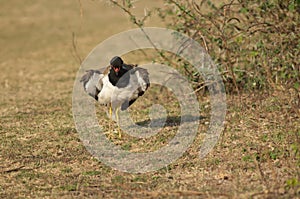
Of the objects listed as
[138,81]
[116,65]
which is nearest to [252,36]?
[138,81]

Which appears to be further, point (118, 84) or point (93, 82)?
point (93, 82)

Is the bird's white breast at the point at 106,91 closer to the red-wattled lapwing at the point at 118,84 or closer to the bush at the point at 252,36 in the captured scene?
the red-wattled lapwing at the point at 118,84

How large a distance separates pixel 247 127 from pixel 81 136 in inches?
80.8

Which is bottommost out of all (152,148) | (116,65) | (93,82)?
(152,148)

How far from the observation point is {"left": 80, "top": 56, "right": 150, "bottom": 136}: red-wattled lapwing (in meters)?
7.46

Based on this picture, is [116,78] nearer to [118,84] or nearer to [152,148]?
[118,84]

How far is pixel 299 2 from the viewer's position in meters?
7.80

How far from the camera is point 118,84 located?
746 cm

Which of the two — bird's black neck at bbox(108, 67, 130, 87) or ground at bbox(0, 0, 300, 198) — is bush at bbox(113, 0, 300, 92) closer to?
→ ground at bbox(0, 0, 300, 198)

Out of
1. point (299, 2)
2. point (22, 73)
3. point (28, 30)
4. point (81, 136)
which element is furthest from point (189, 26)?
point (28, 30)

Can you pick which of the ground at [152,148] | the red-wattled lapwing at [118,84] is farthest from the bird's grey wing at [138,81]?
the ground at [152,148]

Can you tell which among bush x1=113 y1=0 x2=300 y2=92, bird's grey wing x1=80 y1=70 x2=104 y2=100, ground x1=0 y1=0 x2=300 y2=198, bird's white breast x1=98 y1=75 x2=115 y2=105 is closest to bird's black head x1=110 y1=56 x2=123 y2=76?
bird's white breast x1=98 y1=75 x2=115 y2=105

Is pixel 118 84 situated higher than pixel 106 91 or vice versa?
pixel 118 84

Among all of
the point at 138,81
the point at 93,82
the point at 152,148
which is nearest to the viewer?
the point at 152,148
